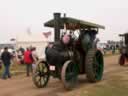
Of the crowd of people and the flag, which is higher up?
the flag

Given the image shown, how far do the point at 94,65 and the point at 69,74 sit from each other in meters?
1.86

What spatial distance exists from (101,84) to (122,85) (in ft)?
2.56

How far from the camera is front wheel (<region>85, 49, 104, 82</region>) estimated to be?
42.9 feet

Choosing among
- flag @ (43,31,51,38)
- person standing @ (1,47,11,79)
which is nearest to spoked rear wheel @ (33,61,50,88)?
person standing @ (1,47,11,79)

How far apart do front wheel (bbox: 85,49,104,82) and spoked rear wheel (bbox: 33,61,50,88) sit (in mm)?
1551

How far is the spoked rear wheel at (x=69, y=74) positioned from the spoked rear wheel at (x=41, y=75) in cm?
107

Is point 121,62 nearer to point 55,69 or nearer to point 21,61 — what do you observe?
point 21,61

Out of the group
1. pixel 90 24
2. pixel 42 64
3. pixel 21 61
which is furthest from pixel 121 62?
pixel 42 64

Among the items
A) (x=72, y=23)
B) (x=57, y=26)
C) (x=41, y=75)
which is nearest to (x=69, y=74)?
(x=41, y=75)

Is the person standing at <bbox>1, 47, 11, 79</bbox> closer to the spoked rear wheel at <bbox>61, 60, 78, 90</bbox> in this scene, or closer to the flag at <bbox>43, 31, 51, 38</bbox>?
the spoked rear wheel at <bbox>61, 60, 78, 90</bbox>

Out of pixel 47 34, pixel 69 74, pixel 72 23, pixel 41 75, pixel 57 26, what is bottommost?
pixel 41 75

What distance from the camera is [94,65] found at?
1366 centimetres

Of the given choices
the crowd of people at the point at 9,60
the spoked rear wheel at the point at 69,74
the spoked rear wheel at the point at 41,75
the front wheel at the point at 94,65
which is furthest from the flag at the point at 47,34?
the spoked rear wheel at the point at 69,74

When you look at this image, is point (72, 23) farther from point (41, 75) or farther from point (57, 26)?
point (41, 75)
